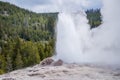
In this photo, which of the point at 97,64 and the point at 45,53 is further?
the point at 45,53

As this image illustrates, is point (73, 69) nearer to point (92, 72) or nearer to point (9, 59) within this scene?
point (92, 72)

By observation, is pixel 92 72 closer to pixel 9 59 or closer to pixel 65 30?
pixel 65 30

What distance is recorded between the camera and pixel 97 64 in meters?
45.6

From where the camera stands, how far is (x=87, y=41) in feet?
183

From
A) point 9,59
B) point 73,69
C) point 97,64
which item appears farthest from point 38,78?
point 9,59

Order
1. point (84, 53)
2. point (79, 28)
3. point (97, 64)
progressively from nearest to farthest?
point (97, 64)
point (84, 53)
point (79, 28)

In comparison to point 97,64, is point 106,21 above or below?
above

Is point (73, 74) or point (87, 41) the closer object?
point (73, 74)

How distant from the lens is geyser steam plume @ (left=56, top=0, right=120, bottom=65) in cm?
Answer: 4871

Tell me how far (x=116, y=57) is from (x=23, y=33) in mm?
133823

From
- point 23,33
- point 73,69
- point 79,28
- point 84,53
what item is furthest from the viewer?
point 23,33

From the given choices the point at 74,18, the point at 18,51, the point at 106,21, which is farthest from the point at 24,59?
the point at 106,21

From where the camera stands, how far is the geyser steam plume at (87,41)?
4871 centimetres

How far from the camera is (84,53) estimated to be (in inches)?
2039
